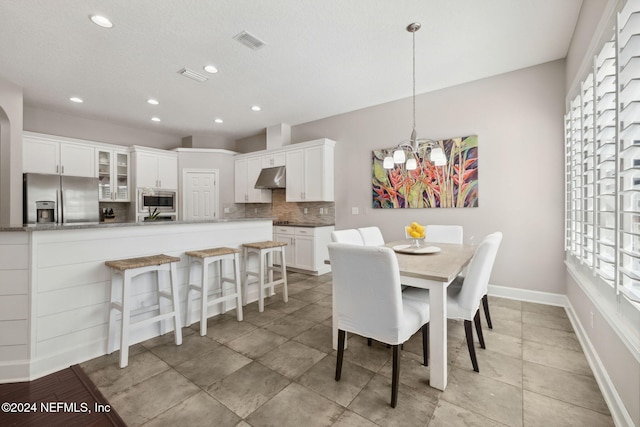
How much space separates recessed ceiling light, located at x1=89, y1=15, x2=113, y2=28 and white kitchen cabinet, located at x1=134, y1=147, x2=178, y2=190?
3.14 meters

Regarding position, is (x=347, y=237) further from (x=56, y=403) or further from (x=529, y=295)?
(x=529, y=295)

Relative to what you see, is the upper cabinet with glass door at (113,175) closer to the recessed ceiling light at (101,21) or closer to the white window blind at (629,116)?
the recessed ceiling light at (101,21)

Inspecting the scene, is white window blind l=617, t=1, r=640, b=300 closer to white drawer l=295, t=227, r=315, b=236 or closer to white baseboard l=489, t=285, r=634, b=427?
white baseboard l=489, t=285, r=634, b=427

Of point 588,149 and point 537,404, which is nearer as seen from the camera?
point 537,404

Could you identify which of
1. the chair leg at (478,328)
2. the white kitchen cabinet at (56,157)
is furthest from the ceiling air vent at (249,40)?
the white kitchen cabinet at (56,157)

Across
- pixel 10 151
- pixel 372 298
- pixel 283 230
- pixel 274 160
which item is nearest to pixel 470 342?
pixel 372 298

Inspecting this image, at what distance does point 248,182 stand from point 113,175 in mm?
2416

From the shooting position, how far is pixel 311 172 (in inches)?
192

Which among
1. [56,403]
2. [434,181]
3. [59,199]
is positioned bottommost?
[56,403]

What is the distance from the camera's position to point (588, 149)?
7.57 ft

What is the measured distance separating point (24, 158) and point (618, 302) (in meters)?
6.74

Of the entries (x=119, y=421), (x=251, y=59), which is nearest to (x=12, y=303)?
(x=119, y=421)

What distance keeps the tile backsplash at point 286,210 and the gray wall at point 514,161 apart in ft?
4.87

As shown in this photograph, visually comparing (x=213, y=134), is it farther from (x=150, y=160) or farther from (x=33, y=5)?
(x=33, y=5)
